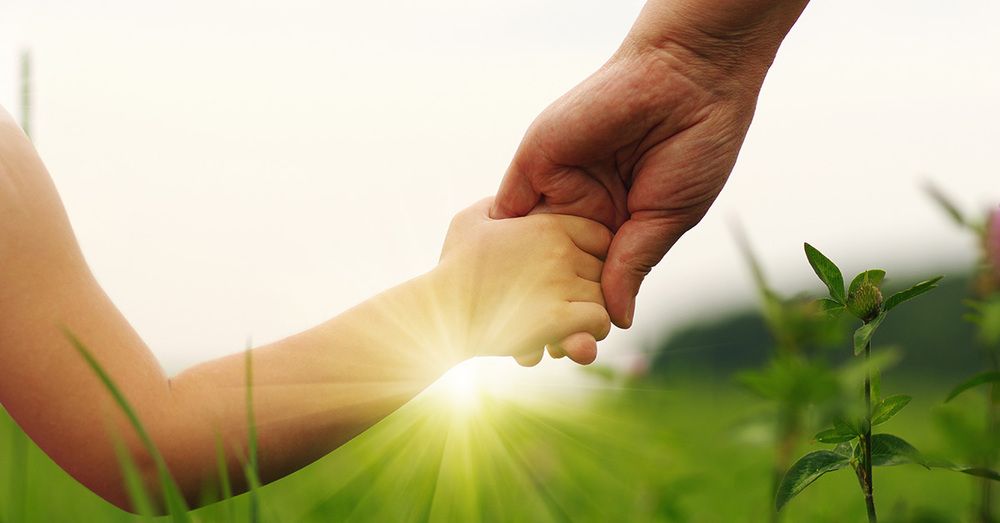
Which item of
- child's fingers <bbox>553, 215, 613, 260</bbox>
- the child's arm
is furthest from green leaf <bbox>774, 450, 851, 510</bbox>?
child's fingers <bbox>553, 215, 613, 260</bbox>

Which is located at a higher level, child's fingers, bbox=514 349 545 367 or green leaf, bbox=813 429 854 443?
child's fingers, bbox=514 349 545 367

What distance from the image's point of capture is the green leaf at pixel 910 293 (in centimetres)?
52

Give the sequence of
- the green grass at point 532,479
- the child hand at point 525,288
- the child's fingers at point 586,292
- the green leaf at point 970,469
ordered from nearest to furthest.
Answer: the green leaf at point 970,469 → the green grass at point 532,479 → the child hand at point 525,288 → the child's fingers at point 586,292

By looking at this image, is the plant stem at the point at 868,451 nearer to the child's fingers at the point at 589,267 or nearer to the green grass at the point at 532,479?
the green grass at the point at 532,479

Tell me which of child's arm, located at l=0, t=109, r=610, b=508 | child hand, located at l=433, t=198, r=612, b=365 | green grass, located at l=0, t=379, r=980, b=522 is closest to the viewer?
child's arm, located at l=0, t=109, r=610, b=508

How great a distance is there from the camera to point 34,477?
1585 millimetres

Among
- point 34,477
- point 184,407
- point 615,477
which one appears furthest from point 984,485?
point 34,477

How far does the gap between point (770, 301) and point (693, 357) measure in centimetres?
170

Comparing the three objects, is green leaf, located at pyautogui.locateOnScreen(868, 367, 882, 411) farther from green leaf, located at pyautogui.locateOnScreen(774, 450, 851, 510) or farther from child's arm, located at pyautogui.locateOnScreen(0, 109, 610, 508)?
child's arm, located at pyautogui.locateOnScreen(0, 109, 610, 508)

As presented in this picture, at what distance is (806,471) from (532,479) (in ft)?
3.29

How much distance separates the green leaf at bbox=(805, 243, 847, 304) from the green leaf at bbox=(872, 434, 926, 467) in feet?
0.40

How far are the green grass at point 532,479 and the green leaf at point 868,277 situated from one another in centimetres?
55

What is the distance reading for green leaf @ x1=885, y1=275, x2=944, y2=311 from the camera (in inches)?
20.3

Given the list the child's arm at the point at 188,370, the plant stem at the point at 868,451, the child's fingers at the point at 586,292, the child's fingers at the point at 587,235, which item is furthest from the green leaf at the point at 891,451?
the child's fingers at the point at 587,235
